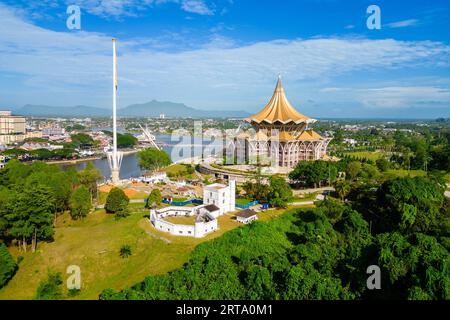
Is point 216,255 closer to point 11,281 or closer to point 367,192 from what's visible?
point 11,281

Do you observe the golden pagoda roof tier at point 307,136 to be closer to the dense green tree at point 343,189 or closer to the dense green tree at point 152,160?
the dense green tree at point 343,189

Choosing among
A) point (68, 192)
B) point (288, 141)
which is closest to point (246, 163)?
point (288, 141)

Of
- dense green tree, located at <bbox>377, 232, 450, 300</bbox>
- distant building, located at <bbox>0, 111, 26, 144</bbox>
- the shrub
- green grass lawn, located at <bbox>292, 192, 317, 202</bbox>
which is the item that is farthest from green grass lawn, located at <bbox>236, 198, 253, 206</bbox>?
distant building, located at <bbox>0, 111, 26, 144</bbox>

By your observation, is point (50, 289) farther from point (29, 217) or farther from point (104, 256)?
point (29, 217)

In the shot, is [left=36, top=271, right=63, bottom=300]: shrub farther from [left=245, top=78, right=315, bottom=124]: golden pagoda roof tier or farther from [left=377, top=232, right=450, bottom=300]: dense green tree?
[left=245, top=78, right=315, bottom=124]: golden pagoda roof tier

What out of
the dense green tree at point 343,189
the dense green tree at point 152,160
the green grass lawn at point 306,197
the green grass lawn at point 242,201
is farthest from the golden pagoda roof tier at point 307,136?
the dense green tree at point 152,160

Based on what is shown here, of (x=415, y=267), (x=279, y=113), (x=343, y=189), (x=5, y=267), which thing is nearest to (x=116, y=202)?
(x=5, y=267)
